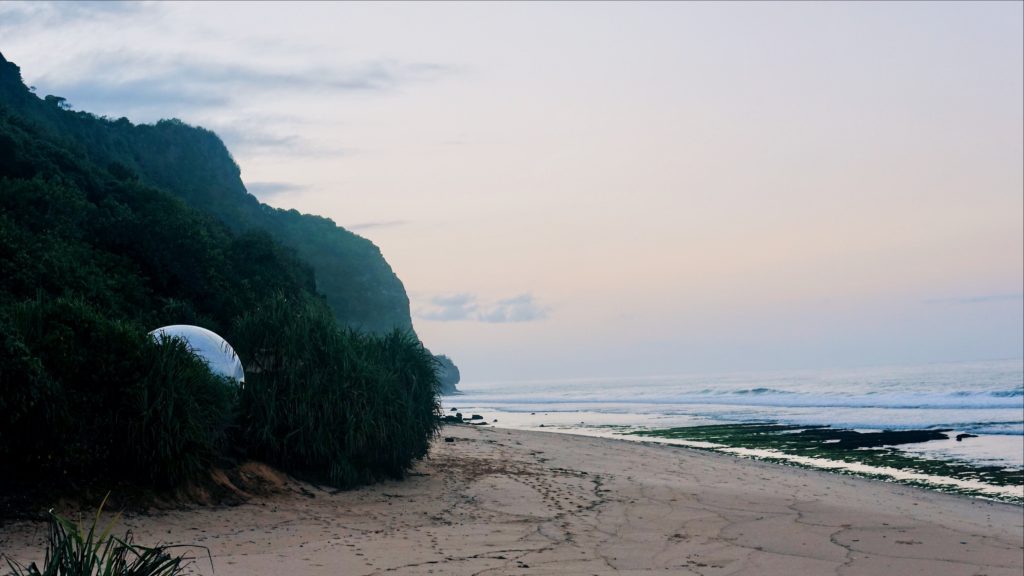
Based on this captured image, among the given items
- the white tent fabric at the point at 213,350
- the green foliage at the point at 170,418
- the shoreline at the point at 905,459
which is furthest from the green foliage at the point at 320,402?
the shoreline at the point at 905,459

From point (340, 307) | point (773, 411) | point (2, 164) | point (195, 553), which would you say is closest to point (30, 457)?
point (195, 553)

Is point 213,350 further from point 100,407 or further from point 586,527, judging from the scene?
point 586,527

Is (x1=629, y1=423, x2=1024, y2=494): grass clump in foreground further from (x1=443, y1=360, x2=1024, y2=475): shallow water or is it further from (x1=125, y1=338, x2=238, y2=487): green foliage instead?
(x1=125, y1=338, x2=238, y2=487): green foliage

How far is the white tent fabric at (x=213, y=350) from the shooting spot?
13.8 metres

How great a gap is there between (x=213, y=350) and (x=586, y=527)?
6.72m

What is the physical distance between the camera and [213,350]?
14016 millimetres

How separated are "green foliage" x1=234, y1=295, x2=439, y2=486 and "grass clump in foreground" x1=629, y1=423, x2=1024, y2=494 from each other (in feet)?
43.7

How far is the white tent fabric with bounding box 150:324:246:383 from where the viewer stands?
45.2 ft

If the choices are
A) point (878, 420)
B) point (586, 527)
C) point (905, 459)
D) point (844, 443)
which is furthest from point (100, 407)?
point (878, 420)

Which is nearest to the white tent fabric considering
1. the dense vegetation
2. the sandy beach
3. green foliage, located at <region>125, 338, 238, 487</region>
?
the dense vegetation

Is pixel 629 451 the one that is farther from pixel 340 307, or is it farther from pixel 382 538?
pixel 340 307

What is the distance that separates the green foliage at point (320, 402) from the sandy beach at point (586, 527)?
566 millimetres

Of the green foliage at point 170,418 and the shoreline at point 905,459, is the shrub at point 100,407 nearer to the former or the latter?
the green foliage at point 170,418

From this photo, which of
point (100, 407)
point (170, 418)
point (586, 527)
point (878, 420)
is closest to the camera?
point (100, 407)
